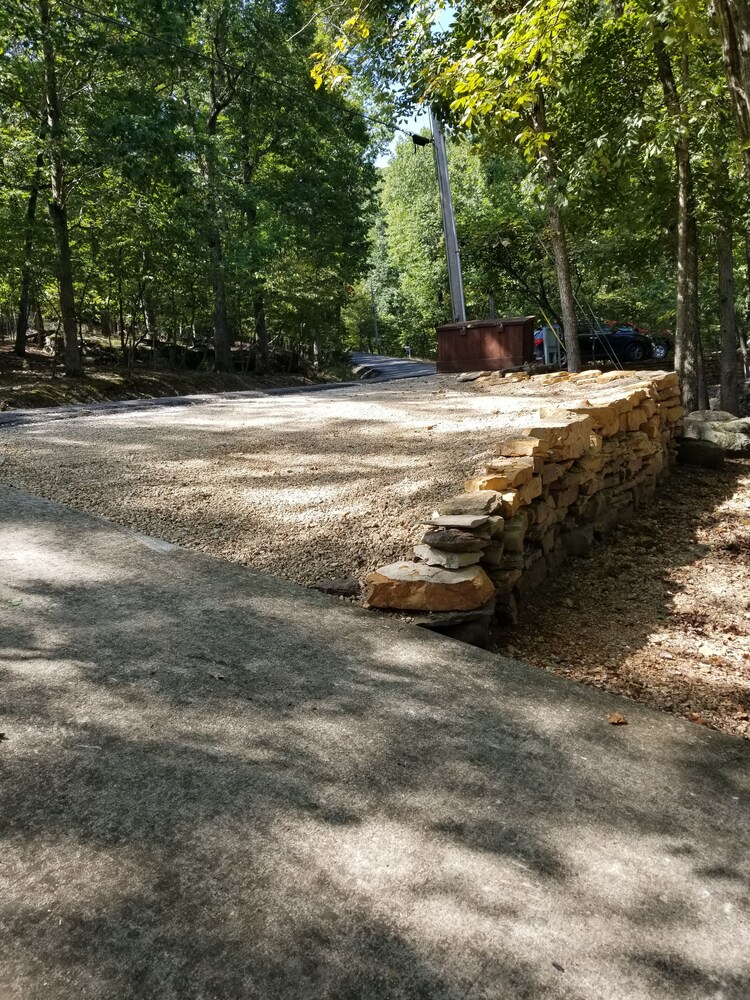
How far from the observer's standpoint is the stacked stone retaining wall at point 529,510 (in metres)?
3.20

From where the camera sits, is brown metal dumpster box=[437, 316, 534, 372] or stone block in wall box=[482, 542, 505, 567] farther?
brown metal dumpster box=[437, 316, 534, 372]

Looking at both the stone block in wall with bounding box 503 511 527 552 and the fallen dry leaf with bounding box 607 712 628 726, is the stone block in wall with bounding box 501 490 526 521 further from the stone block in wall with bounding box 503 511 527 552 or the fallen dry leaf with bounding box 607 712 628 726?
the fallen dry leaf with bounding box 607 712 628 726

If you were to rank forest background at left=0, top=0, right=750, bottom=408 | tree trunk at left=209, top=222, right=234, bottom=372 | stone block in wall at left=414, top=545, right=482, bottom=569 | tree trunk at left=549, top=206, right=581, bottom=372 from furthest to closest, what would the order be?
tree trunk at left=209, top=222, right=234, bottom=372 < tree trunk at left=549, top=206, right=581, bottom=372 < forest background at left=0, top=0, right=750, bottom=408 < stone block in wall at left=414, top=545, right=482, bottom=569

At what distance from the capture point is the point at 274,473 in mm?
5250

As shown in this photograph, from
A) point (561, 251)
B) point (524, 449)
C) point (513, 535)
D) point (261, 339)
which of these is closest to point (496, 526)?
point (513, 535)

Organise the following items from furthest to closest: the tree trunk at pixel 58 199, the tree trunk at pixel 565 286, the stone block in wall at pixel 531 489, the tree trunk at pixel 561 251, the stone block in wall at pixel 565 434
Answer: the tree trunk at pixel 58 199, the tree trunk at pixel 565 286, the tree trunk at pixel 561 251, the stone block in wall at pixel 565 434, the stone block in wall at pixel 531 489

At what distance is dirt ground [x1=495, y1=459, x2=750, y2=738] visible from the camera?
10.5 feet

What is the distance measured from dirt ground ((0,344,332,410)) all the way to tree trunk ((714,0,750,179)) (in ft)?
37.4

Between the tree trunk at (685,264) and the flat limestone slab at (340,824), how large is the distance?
27.2 feet

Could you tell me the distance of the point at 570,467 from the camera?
4.94m

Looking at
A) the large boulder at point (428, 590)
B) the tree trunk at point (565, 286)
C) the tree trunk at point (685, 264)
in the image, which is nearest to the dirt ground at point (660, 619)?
the large boulder at point (428, 590)

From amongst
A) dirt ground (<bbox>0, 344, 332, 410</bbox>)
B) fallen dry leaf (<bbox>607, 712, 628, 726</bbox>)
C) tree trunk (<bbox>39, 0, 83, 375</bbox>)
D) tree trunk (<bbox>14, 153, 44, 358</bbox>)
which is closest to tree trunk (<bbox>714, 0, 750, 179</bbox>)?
fallen dry leaf (<bbox>607, 712, 628, 726</bbox>)

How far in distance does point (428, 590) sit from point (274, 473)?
93.5 inches

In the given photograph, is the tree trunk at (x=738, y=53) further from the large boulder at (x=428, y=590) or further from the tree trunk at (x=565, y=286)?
the tree trunk at (x=565, y=286)
